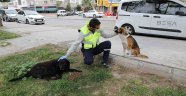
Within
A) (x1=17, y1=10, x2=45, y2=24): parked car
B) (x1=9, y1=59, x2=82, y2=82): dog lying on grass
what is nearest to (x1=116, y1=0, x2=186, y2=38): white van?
(x1=9, y1=59, x2=82, y2=82): dog lying on grass

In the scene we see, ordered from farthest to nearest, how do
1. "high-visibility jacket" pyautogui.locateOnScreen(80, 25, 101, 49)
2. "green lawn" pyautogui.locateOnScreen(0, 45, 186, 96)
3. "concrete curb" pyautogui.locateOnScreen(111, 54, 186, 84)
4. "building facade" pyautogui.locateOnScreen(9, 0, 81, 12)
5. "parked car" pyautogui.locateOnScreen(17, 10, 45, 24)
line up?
"building facade" pyautogui.locateOnScreen(9, 0, 81, 12) → "parked car" pyautogui.locateOnScreen(17, 10, 45, 24) → "high-visibility jacket" pyautogui.locateOnScreen(80, 25, 101, 49) → "concrete curb" pyautogui.locateOnScreen(111, 54, 186, 84) → "green lawn" pyautogui.locateOnScreen(0, 45, 186, 96)

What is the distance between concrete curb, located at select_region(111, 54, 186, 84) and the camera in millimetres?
4961

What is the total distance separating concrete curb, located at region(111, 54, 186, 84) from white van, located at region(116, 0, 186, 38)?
4.63m

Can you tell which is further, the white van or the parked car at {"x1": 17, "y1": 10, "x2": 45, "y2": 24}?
the parked car at {"x1": 17, "y1": 10, "x2": 45, "y2": 24}

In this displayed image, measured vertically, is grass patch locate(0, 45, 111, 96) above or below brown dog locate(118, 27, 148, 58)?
below

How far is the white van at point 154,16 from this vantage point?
988 centimetres

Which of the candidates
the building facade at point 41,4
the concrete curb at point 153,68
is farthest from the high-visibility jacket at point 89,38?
the building facade at point 41,4

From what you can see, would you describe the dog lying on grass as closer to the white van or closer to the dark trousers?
the dark trousers

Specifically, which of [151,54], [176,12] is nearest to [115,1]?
[176,12]

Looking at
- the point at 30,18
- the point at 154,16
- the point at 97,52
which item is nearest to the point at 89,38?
the point at 97,52

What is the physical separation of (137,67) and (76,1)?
98.6 metres

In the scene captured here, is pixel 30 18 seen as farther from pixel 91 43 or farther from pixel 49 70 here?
pixel 49 70

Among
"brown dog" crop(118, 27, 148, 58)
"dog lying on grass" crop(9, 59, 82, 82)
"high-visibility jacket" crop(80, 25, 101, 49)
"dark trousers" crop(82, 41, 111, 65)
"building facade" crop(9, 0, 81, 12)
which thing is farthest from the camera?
"building facade" crop(9, 0, 81, 12)

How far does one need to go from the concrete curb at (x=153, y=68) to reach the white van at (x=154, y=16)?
15.2 ft
